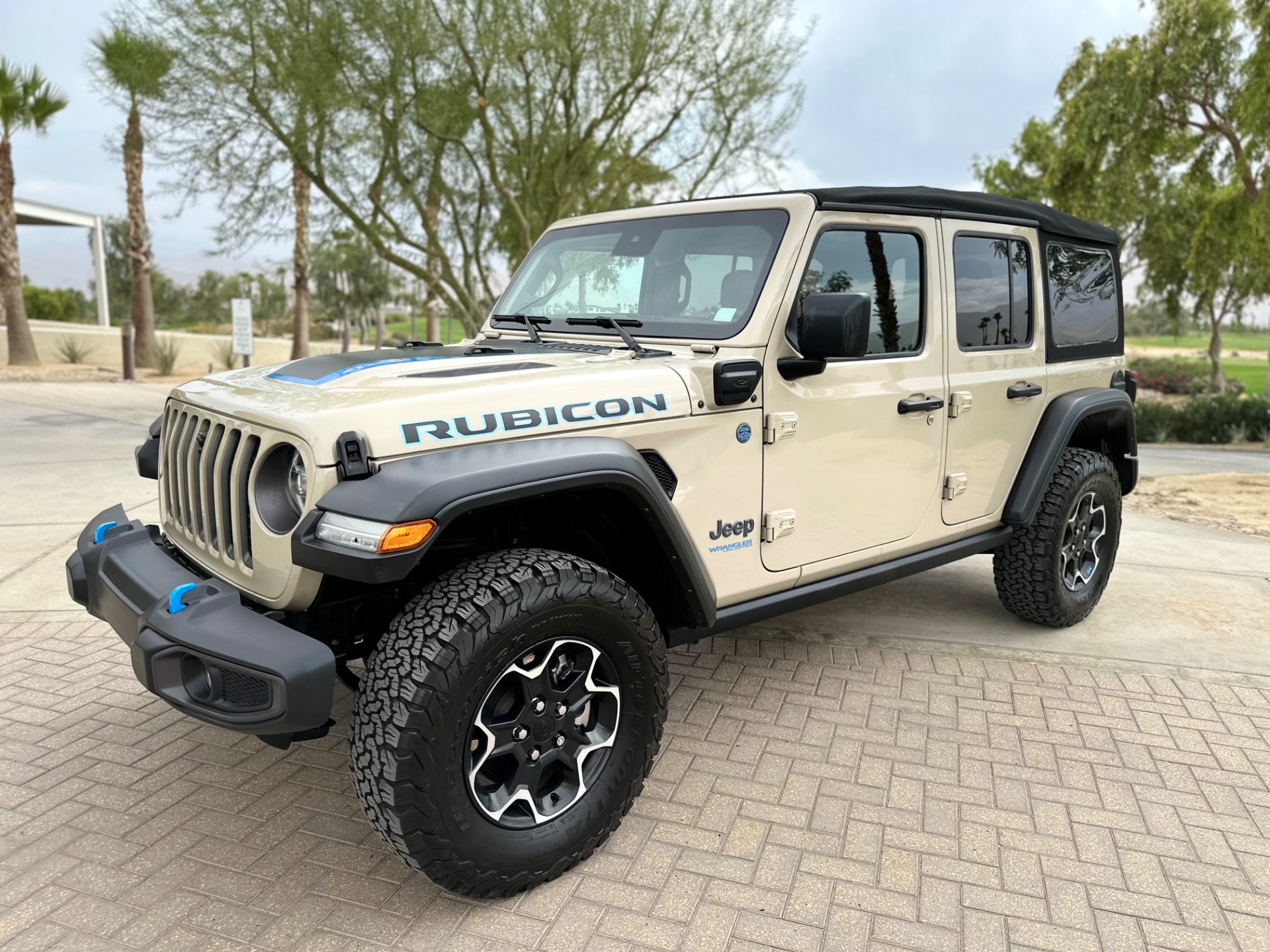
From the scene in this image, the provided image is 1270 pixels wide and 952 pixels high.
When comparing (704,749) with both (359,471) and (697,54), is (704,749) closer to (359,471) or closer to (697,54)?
(359,471)

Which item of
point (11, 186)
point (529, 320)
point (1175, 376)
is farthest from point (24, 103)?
point (1175, 376)

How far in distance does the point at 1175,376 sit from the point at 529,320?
142ft

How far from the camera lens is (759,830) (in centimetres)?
277

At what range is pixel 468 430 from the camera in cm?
234

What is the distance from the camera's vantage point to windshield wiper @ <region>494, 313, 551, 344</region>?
11.3ft

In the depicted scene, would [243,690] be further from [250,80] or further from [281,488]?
[250,80]

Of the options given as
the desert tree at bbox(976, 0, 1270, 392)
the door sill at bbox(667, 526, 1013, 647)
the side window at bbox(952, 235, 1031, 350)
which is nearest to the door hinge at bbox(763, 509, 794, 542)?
the door sill at bbox(667, 526, 1013, 647)

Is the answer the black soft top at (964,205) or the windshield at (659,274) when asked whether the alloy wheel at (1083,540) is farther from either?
the windshield at (659,274)

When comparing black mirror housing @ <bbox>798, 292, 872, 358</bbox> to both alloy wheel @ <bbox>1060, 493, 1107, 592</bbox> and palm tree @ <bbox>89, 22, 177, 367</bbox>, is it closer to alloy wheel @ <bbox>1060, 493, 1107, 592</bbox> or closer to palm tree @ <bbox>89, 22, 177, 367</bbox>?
alloy wheel @ <bbox>1060, 493, 1107, 592</bbox>

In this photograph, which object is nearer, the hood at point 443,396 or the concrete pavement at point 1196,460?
the hood at point 443,396

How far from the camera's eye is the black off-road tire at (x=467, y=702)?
2178mm

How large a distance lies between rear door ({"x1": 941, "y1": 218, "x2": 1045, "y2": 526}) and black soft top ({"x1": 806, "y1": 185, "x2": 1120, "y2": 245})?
0.19 ft

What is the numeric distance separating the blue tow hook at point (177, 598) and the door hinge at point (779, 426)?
69.4 inches

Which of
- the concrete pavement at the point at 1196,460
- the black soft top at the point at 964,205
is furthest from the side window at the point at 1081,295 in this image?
the concrete pavement at the point at 1196,460
